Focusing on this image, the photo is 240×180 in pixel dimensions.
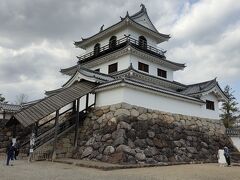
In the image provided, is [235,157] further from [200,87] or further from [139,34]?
[139,34]

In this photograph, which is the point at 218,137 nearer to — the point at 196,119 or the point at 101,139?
the point at 196,119

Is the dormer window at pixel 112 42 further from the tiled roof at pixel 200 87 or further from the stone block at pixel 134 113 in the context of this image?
the stone block at pixel 134 113

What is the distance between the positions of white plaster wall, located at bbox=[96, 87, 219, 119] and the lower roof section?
1.02 m

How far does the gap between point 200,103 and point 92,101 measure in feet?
22.7

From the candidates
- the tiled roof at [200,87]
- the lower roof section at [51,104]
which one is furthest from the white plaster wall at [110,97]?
the tiled roof at [200,87]

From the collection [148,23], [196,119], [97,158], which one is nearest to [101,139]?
[97,158]

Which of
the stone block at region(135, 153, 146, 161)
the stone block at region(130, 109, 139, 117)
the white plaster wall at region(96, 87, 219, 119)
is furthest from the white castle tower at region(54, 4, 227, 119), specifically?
the stone block at region(135, 153, 146, 161)

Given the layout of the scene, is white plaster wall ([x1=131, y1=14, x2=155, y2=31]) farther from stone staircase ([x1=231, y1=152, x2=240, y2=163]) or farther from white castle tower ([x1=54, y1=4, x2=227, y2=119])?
stone staircase ([x1=231, y1=152, x2=240, y2=163])

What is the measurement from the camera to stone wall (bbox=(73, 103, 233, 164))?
425 inches

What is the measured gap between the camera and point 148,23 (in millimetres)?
20969

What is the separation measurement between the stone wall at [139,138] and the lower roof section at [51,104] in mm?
1385

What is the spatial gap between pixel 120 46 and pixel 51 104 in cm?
775

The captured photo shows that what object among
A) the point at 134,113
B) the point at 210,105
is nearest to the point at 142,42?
the point at 210,105

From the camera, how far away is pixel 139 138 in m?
11.4
